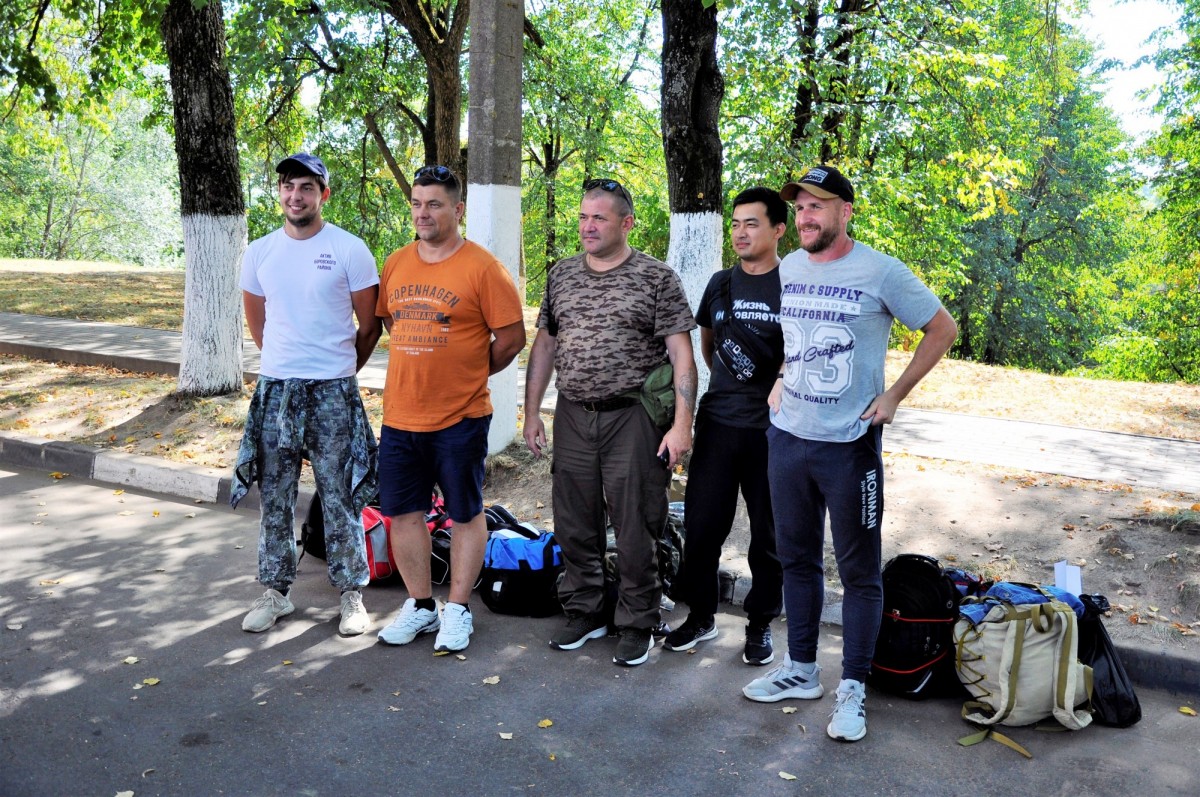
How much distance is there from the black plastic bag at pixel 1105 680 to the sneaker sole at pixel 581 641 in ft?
6.78

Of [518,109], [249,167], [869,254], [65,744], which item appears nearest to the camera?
[65,744]

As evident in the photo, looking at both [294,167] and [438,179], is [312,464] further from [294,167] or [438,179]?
[438,179]

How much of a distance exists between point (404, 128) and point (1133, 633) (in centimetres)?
1857

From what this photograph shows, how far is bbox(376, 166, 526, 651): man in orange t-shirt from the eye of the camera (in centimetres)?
451

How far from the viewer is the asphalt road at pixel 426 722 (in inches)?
135

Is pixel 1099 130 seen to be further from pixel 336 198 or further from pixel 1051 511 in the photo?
pixel 1051 511

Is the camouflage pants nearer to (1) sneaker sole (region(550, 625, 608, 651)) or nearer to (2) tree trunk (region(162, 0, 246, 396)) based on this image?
(1) sneaker sole (region(550, 625, 608, 651))

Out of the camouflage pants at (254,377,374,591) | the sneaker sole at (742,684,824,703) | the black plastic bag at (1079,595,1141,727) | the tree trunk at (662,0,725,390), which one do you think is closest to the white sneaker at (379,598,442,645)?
the camouflage pants at (254,377,374,591)

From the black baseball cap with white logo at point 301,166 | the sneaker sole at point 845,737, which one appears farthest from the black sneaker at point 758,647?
the black baseball cap with white logo at point 301,166

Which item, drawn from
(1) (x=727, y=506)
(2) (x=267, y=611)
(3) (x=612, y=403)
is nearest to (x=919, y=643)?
→ (1) (x=727, y=506)

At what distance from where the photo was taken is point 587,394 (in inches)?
180

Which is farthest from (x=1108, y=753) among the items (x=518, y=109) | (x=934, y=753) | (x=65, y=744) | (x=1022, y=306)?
(x=1022, y=306)

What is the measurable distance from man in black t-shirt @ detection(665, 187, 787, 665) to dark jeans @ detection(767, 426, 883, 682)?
0.37 metres

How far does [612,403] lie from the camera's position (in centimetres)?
454
